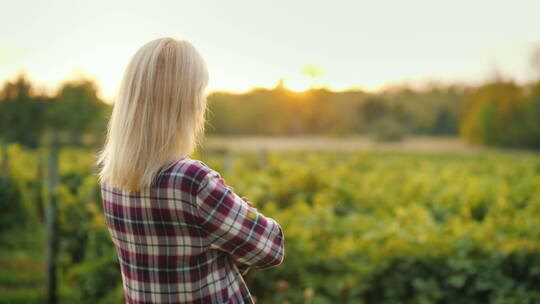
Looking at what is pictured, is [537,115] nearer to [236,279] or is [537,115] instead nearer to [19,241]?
[19,241]

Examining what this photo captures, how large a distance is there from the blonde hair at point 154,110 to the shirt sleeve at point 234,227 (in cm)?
15

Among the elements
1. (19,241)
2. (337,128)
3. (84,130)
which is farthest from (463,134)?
(19,241)

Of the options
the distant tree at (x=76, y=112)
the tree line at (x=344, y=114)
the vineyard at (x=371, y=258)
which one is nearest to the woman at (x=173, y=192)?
the vineyard at (x=371, y=258)

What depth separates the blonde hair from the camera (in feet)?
4.26

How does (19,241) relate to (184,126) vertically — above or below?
below

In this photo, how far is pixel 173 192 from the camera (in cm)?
127

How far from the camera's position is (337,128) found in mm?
30453

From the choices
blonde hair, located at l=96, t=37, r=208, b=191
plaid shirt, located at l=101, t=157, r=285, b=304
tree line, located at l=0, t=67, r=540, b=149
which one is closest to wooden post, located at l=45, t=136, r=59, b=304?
plaid shirt, located at l=101, t=157, r=285, b=304

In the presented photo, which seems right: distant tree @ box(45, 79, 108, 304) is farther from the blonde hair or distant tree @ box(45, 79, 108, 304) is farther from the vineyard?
the blonde hair

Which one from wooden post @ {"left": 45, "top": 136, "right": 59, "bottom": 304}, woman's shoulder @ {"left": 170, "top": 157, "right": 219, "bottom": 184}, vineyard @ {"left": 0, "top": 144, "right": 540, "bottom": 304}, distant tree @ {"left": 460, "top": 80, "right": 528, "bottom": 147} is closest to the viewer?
woman's shoulder @ {"left": 170, "top": 157, "right": 219, "bottom": 184}

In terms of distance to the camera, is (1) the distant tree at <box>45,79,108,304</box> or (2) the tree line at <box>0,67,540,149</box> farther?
(1) the distant tree at <box>45,79,108,304</box>

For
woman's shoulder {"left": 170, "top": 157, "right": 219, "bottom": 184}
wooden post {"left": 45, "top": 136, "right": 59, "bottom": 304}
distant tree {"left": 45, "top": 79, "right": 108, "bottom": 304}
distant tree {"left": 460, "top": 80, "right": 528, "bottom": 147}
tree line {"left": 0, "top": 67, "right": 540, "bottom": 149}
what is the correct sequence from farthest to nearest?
distant tree {"left": 460, "top": 80, "right": 528, "bottom": 147}
distant tree {"left": 45, "top": 79, "right": 108, "bottom": 304}
tree line {"left": 0, "top": 67, "right": 540, "bottom": 149}
wooden post {"left": 45, "top": 136, "right": 59, "bottom": 304}
woman's shoulder {"left": 170, "top": 157, "right": 219, "bottom": 184}

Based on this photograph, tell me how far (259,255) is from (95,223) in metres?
2.94

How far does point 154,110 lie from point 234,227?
39 centimetres
